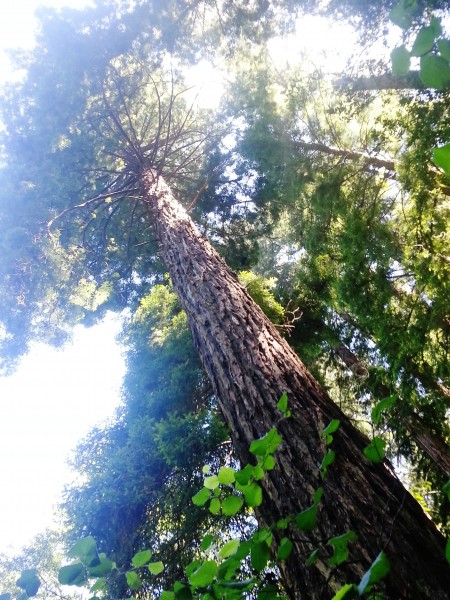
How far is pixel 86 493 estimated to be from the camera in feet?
17.0

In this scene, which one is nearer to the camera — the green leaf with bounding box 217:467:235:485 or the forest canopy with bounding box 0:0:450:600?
the green leaf with bounding box 217:467:235:485

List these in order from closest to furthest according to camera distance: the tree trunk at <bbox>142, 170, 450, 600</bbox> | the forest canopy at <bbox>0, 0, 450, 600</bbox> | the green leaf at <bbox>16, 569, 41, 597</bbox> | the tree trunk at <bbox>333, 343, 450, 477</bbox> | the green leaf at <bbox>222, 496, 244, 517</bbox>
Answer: the green leaf at <bbox>16, 569, 41, 597</bbox> < the green leaf at <bbox>222, 496, 244, 517</bbox> < the tree trunk at <bbox>142, 170, 450, 600</bbox> < the forest canopy at <bbox>0, 0, 450, 600</bbox> < the tree trunk at <bbox>333, 343, 450, 477</bbox>

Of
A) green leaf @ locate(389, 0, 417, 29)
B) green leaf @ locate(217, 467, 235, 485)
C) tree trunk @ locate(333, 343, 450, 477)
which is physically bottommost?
green leaf @ locate(217, 467, 235, 485)

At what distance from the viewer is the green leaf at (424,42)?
2.09ft

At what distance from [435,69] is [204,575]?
1011 millimetres

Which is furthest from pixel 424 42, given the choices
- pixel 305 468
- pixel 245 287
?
pixel 245 287

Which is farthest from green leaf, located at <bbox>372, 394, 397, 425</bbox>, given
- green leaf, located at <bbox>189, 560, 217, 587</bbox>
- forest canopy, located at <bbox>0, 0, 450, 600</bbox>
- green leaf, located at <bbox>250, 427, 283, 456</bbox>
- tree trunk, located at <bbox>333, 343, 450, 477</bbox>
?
tree trunk, located at <bbox>333, 343, 450, 477</bbox>

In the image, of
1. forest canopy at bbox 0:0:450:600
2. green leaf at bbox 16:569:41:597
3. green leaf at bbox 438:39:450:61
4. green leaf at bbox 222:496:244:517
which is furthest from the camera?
forest canopy at bbox 0:0:450:600

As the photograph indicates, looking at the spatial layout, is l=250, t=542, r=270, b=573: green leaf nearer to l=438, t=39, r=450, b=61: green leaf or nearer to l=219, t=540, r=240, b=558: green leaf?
l=219, t=540, r=240, b=558: green leaf

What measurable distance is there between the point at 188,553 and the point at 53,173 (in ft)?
26.0

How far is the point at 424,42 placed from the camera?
2.11 ft

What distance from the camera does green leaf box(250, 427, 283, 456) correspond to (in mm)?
822

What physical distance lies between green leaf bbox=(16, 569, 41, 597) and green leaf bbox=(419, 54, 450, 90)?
1175 mm

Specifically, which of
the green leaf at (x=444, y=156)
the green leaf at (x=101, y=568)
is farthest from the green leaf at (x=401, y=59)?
the green leaf at (x=101, y=568)
